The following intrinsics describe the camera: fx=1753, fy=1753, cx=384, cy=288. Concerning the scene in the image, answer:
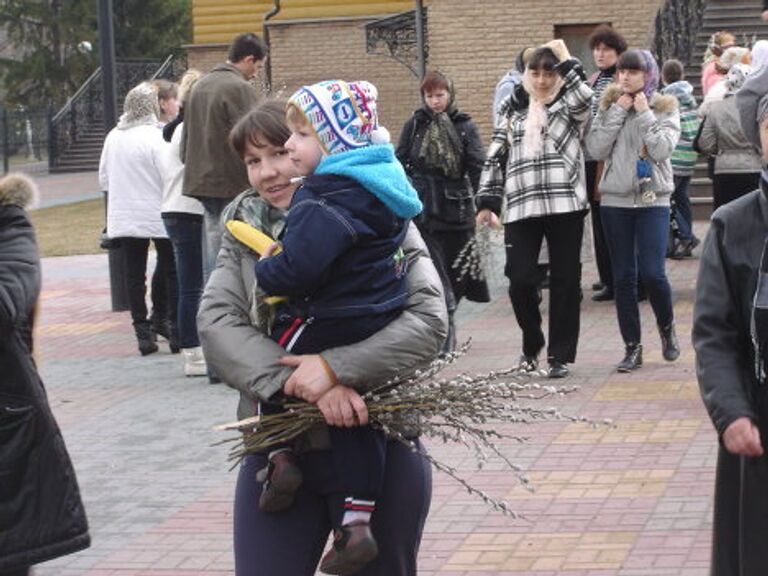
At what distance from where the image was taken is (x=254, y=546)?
4.26 meters

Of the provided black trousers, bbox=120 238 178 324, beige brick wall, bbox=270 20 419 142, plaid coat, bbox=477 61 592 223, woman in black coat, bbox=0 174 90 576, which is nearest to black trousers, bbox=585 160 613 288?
Answer: plaid coat, bbox=477 61 592 223

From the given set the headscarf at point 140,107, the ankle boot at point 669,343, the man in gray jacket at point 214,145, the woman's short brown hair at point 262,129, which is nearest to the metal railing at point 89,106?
the headscarf at point 140,107

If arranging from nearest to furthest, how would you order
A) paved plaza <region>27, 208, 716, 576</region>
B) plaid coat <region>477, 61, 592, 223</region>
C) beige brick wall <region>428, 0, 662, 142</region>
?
paved plaza <region>27, 208, 716, 576</region>, plaid coat <region>477, 61, 592, 223</region>, beige brick wall <region>428, 0, 662, 142</region>

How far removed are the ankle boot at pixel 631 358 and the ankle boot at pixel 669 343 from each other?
0.19 m

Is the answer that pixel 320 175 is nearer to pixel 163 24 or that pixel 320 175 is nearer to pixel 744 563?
pixel 744 563

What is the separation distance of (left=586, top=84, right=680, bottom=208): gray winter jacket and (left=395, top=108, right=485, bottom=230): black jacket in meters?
0.78

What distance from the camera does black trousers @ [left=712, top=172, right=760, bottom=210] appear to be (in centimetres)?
1292

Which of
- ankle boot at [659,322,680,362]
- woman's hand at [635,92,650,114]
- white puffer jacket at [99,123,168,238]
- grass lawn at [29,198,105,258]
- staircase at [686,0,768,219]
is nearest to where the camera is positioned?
woman's hand at [635,92,650,114]

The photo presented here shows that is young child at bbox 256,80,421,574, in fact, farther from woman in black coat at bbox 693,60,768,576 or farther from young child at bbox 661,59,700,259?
young child at bbox 661,59,700,259

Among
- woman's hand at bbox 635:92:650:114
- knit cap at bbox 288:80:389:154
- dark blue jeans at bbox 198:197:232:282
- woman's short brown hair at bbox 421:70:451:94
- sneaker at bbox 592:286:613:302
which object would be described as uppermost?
knit cap at bbox 288:80:389:154

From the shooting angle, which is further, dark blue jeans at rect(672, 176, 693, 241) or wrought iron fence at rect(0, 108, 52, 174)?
wrought iron fence at rect(0, 108, 52, 174)

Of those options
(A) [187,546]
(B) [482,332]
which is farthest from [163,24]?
(A) [187,546]

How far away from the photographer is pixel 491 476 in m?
7.94

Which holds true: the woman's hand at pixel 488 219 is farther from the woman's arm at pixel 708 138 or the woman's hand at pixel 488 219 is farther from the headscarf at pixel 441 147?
the woman's arm at pixel 708 138
